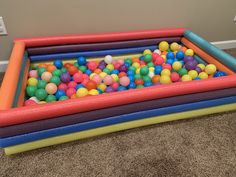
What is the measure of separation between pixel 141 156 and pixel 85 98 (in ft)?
→ 1.55

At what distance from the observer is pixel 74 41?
1.70 metres

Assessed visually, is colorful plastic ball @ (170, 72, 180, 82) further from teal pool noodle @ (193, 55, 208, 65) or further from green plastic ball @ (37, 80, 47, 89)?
green plastic ball @ (37, 80, 47, 89)

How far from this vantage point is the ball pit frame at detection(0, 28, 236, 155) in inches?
40.0

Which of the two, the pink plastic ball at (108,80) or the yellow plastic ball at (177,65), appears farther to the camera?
the yellow plastic ball at (177,65)

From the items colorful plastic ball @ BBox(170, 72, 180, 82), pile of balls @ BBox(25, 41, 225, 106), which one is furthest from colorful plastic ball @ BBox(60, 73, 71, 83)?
colorful plastic ball @ BBox(170, 72, 180, 82)

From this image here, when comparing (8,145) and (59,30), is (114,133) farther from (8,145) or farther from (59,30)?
(59,30)

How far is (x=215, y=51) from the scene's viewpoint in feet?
5.50

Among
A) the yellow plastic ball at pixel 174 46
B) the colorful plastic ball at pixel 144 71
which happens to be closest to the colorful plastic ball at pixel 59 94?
the colorful plastic ball at pixel 144 71

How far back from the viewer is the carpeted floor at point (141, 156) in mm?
1107

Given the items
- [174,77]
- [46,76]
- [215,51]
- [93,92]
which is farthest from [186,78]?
[46,76]

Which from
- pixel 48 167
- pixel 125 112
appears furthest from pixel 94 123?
pixel 48 167

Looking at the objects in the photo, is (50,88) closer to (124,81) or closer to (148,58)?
(124,81)

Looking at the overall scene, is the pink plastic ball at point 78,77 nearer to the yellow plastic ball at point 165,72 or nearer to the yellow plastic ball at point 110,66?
the yellow plastic ball at point 110,66

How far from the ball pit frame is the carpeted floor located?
0.06 m
